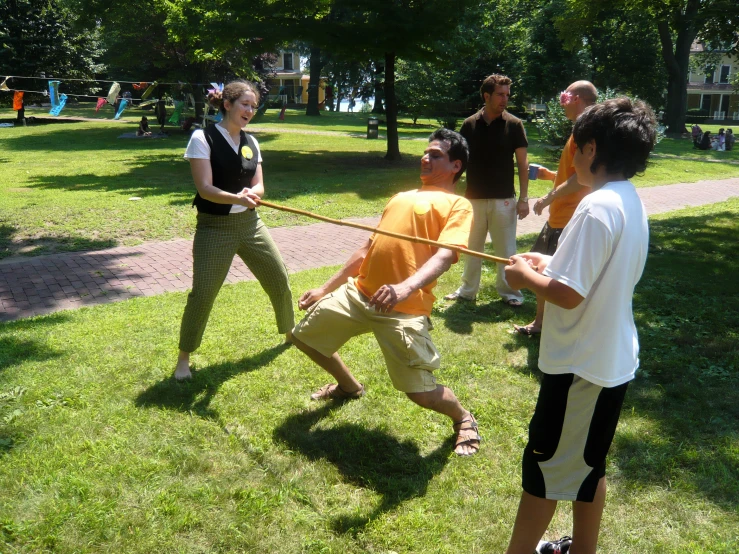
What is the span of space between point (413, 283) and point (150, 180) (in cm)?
1216

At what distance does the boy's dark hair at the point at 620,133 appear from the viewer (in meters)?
2.11

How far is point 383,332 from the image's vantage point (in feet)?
10.9

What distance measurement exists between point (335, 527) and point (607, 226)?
184 cm

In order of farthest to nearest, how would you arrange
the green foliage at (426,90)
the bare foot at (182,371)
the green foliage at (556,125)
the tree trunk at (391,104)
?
the green foliage at (426,90), the green foliage at (556,125), the tree trunk at (391,104), the bare foot at (182,371)

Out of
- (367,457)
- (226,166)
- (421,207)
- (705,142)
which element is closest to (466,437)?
(367,457)

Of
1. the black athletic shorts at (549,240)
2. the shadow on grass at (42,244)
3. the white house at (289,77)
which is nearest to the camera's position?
the black athletic shorts at (549,240)

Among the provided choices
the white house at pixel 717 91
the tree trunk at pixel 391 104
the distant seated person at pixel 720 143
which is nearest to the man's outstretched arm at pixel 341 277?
the tree trunk at pixel 391 104

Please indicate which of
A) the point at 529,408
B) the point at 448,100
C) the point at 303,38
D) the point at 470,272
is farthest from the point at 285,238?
the point at 448,100

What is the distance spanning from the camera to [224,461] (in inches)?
136

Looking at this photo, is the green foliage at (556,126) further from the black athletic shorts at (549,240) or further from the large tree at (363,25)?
the black athletic shorts at (549,240)

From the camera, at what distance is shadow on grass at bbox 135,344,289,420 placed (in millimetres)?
4055

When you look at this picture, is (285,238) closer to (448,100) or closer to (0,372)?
(0,372)

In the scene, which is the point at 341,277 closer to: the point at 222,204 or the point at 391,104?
the point at 222,204

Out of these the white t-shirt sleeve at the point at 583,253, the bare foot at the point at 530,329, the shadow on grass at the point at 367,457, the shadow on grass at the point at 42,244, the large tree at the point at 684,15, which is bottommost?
the shadow on grass at the point at 367,457
